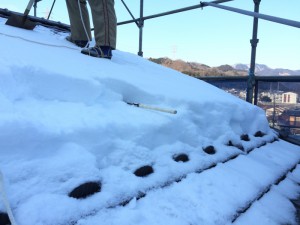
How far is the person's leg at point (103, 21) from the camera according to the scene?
1.96 m

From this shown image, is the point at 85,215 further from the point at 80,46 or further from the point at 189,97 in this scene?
the point at 80,46

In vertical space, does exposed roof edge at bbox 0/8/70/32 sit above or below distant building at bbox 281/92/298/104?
above

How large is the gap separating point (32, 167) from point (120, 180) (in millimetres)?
249

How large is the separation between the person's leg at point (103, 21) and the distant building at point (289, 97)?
201cm

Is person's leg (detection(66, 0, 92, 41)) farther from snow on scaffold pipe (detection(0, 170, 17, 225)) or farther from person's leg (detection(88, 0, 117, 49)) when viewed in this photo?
snow on scaffold pipe (detection(0, 170, 17, 225))

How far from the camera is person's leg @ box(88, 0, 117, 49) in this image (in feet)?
6.42

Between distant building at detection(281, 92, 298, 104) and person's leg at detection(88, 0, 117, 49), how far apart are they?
6.59ft

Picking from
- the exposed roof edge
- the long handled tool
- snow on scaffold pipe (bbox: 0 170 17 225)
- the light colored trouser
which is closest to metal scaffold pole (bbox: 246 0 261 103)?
the light colored trouser

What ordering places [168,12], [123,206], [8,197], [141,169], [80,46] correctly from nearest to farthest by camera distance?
[8,197] < [123,206] < [141,169] < [80,46] < [168,12]

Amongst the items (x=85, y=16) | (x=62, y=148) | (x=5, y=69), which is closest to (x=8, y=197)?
(x=62, y=148)

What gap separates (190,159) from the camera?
1.13m

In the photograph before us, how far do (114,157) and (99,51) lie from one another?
123cm

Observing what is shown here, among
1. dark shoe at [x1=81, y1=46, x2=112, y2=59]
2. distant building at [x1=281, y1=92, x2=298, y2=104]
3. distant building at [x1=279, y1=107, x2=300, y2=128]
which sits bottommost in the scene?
distant building at [x1=279, y1=107, x2=300, y2=128]

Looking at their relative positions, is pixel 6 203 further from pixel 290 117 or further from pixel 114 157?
pixel 290 117
